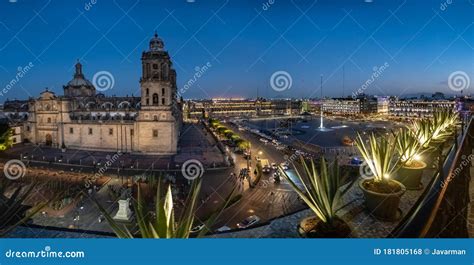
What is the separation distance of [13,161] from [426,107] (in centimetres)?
10098

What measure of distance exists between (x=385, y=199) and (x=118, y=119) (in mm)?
29351

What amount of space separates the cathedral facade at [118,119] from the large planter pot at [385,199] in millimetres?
22902

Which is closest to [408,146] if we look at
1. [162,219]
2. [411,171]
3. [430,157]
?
[411,171]

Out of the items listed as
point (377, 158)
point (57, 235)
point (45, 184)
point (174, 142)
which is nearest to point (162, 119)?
point (174, 142)

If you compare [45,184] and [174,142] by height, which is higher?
[174,142]

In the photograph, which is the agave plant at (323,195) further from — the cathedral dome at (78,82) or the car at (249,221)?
the cathedral dome at (78,82)

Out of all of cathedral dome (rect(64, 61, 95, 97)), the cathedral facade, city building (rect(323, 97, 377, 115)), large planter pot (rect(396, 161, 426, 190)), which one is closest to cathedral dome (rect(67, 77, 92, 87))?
cathedral dome (rect(64, 61, 95, 97))

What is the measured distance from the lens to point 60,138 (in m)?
30.5

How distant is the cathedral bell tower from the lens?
26.0m

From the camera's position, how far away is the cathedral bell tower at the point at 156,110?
2597 cm

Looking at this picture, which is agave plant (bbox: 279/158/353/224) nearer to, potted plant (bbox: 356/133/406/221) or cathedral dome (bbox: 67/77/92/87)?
potted plant (bbox: 356/133/406/221)

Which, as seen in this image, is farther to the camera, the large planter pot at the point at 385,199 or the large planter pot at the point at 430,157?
the large planter pot at the point at 430,157

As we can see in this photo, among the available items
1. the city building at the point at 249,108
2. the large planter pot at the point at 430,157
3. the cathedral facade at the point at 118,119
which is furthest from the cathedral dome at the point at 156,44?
the city building at the point at 249,108
